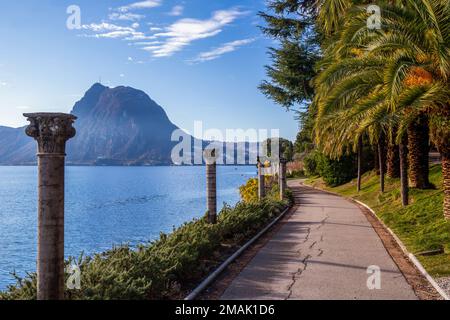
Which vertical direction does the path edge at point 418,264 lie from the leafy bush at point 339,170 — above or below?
below

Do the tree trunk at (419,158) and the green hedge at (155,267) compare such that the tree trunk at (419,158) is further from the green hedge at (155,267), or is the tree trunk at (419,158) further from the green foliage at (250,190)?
the green foliage at (250,190)

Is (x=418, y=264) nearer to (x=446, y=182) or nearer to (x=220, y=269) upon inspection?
(x=220, y=269)

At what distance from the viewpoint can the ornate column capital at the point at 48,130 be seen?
6.46m

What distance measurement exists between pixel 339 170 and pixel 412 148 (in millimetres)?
21407

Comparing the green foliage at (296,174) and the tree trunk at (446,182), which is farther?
the green foliage at (296,174)

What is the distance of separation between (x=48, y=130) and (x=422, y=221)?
44.9 feet

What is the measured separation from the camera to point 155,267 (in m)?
9.06

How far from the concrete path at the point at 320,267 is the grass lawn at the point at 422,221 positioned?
2.67 ft

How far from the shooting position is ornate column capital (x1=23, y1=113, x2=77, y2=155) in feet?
21.2

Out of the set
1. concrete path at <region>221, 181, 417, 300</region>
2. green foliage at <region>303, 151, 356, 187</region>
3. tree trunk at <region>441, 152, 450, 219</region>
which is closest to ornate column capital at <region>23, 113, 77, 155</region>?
concrete path at <region>221, 181, 417, 300</region>

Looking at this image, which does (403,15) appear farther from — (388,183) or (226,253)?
(388,183)

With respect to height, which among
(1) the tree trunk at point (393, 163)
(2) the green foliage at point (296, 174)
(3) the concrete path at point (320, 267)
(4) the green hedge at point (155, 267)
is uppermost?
(1) the tree trunk at point (393, 163)

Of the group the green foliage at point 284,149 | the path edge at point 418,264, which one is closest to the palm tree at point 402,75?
the path edge at point 418,264

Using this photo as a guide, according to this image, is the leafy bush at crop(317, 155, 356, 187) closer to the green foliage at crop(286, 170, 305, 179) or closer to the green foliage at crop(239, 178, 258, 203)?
the green foliage at crop(239, 178, 258, 203)
